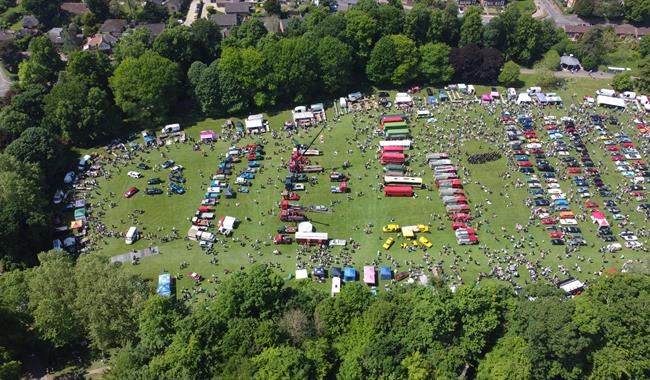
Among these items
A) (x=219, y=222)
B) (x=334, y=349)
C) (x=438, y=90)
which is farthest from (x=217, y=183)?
(x=438, y=90)

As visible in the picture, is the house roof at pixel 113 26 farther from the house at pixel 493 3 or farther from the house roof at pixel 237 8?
the house at pixel 493 3

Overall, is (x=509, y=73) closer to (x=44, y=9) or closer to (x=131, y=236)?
(x=131, y=236)

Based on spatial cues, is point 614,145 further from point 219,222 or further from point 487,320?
point 219,222

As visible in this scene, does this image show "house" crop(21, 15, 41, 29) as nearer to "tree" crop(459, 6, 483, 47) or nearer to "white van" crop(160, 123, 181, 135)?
"white van" crop(160, 123, 181, 135)

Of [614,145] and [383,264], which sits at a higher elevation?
[614,145]

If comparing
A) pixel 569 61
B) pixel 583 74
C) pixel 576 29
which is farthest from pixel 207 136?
pixel 576 29

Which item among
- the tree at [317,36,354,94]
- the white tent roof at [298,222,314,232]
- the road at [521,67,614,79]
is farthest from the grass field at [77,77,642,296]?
the road at [521,67,614,79]
